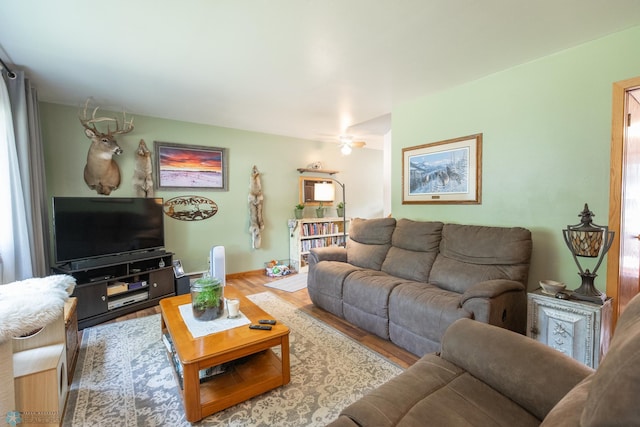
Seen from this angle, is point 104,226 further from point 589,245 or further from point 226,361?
point 589,245

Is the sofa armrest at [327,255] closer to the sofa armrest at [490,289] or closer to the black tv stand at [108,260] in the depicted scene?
the sofa armrest at [490,289]

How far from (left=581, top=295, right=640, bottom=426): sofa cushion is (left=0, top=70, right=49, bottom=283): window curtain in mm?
3416

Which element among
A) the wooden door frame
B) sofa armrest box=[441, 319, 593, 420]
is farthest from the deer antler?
the wooden door frame

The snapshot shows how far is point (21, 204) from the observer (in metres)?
2.28

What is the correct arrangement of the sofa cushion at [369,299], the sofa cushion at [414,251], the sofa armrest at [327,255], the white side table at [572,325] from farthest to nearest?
1. the sofa armrest at [327,255]
2. the sofa cushion at [414,251]
3. the sofa cushion at [369,299]
4. the white side table at [572,325]

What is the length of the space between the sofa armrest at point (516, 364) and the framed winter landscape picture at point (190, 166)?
373cm

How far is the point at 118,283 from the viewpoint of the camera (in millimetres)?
2947

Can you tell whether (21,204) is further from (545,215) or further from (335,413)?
(545,215)

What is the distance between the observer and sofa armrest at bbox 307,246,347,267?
3.13 meters

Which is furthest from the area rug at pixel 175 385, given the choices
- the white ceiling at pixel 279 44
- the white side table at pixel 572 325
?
the white ceiling at pixel 279 44

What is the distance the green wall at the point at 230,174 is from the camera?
3.19 meters

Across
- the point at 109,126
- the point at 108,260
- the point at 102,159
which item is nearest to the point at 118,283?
the point at 108,260

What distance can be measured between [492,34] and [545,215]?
1.49 m

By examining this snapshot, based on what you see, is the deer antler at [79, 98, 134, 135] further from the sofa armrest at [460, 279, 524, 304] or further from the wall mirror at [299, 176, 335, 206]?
the sofa armrest at [460, 279, 524, 304]
